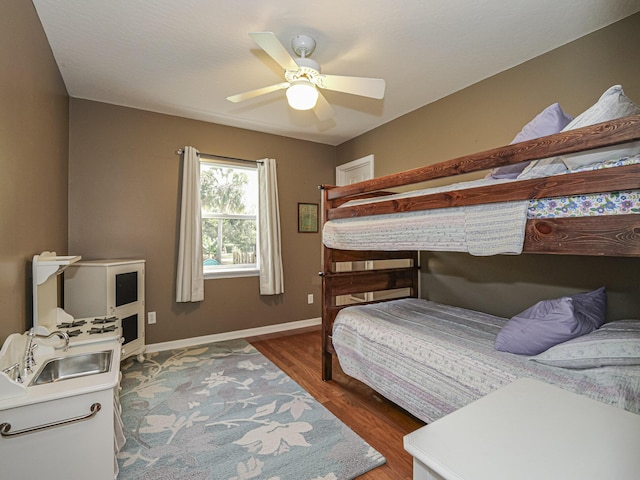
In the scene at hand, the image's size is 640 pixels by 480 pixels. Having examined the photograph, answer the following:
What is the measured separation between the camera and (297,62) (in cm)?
196

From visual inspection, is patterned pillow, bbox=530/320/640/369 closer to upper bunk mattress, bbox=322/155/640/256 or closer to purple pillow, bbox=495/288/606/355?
purple pillow, bbox=495/288/606/355

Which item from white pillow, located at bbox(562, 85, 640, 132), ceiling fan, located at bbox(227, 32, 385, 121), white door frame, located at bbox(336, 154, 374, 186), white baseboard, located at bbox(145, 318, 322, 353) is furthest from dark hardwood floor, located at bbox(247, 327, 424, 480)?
white door frame, located at bbox(336, 154, 374, 186)

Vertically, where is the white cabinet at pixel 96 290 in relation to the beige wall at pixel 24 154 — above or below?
below

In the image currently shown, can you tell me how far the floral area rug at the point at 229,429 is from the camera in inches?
62.5

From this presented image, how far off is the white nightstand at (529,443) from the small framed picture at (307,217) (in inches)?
136

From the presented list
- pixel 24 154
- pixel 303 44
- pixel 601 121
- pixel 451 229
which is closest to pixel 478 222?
pixel 451 229

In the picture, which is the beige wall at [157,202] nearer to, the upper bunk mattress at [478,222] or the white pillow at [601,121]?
the upper bunk mattress at [478,222]

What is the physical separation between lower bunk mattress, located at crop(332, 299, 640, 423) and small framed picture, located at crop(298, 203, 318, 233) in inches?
72.5

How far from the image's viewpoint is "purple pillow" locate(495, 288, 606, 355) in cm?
149

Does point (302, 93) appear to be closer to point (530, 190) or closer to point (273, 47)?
point (273, 47)

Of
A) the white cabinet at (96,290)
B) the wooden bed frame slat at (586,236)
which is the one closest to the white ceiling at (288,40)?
the wooden bed frame slat at (586,236)

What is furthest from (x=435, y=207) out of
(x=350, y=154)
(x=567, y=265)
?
(x=350, y=154)

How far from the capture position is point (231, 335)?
3.69 m

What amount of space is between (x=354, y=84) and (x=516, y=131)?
1.40 meters
